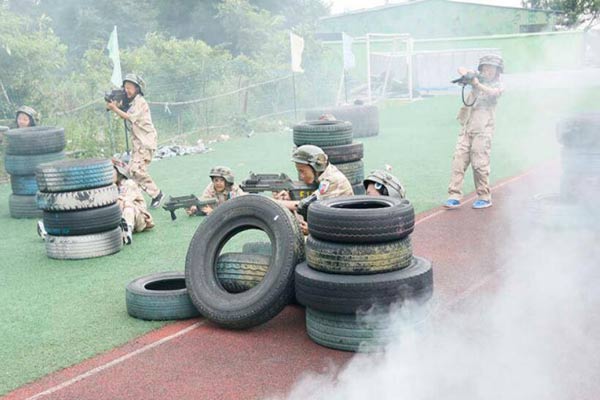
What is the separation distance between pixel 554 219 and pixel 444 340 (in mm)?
4388

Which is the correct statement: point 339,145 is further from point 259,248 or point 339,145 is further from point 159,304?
point 159,304

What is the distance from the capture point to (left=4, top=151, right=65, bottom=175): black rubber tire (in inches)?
454

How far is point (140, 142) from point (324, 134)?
311 cm

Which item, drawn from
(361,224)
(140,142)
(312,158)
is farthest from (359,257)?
(140,142)

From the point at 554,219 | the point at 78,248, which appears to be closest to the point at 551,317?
the point at 554,219

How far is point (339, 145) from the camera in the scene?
1062 cm

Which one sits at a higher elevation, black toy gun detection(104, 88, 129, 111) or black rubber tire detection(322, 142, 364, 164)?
black toy gun detection(104, 88, 129, 111)

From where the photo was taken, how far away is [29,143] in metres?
11.5

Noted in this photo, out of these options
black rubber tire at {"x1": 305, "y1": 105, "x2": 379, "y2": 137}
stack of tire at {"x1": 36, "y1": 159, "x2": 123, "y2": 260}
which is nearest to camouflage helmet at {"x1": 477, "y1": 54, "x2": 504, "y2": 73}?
stack of tire at {"x1": 36, "y1": 159, "x2": 123, "y2": 260}

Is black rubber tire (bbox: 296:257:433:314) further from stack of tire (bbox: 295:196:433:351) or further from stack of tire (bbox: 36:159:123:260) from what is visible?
stack of tire (bbox: 36:159:123:260)

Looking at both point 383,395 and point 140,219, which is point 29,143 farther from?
point 383,395

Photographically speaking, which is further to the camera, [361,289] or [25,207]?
[25,207]

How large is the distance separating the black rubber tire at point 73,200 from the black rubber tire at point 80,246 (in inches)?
13.6

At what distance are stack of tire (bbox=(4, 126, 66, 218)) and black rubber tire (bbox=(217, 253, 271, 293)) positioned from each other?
19.4ft
